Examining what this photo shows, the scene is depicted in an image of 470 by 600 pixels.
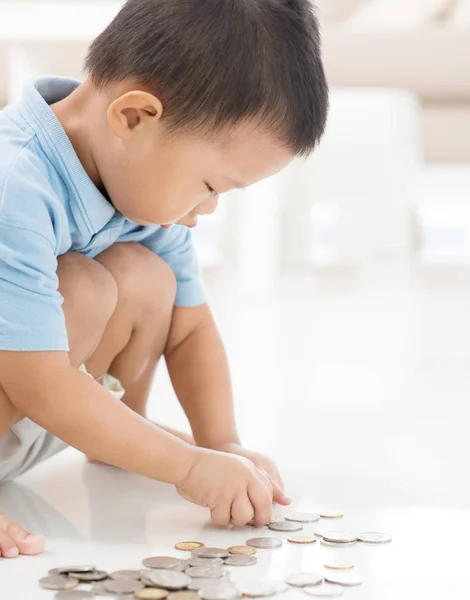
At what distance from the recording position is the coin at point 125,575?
0.75 m

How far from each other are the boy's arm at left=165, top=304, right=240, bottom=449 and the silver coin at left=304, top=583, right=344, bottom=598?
14.9 inches

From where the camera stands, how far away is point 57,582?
0.73 metres

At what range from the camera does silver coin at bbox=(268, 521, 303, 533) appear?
0.91 meters

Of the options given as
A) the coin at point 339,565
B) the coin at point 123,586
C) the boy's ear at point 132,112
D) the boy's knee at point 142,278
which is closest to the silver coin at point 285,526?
the coin at point 339,565

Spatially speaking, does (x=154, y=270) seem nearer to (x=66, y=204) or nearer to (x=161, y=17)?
(x=66, y=204)

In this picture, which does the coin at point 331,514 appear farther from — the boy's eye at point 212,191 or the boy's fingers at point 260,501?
the boy's eye at point 212,191

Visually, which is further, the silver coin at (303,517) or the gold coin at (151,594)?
the silver coin at (303,517)

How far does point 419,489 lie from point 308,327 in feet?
6.00

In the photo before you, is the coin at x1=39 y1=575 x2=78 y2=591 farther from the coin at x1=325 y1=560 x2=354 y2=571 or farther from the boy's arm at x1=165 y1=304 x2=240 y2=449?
the boy's arm at x1=165 y1=304 x2=240 y2=449

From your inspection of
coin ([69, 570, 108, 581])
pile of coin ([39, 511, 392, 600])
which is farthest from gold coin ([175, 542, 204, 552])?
coin ([69, 570, 108, 581])

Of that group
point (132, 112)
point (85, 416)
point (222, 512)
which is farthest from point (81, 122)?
point (222, 512)

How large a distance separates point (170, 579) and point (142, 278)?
1.46 ft

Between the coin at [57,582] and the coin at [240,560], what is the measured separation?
0.46ft

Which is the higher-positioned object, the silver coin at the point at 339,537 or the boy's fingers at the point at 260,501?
the boy's fingers at the point at 260,501
